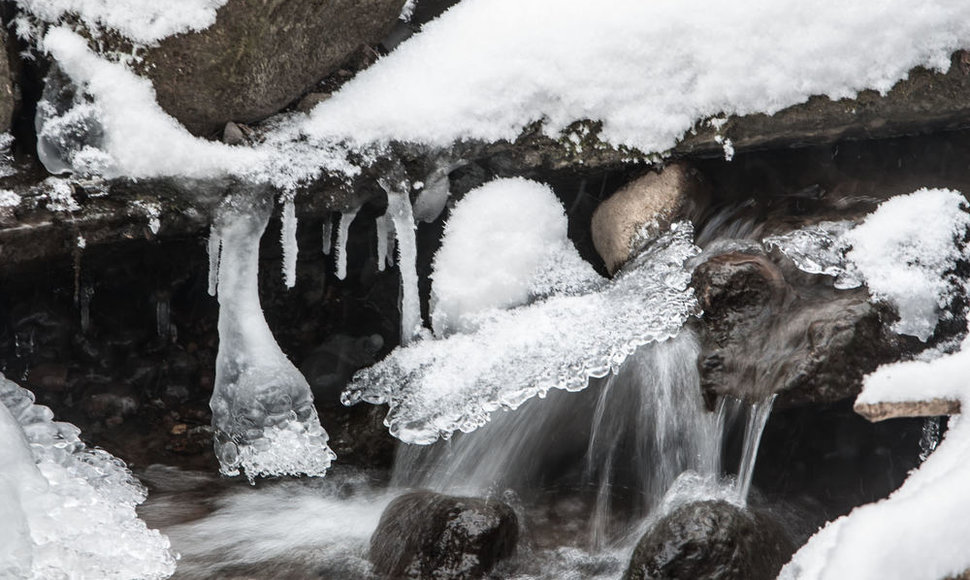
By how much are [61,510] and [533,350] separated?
5.55ft

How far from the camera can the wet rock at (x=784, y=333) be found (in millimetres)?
2900

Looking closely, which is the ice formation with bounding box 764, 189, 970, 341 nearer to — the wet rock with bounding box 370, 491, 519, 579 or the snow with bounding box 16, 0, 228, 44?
the wet rock with bounding box 370, 491, 519, 579

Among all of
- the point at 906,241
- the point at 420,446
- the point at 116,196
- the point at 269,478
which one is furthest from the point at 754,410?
the point at 116,196

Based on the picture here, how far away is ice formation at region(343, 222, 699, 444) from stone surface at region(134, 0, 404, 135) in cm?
118

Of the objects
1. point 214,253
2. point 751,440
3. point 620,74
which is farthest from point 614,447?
point 214,253

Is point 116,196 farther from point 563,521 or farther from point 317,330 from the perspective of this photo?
point 563,521

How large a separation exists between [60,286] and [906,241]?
347 cm

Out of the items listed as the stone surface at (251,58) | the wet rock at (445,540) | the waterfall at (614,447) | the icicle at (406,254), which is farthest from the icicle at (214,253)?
the wet rock at (445,540)

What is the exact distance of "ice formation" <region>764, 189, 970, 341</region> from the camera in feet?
9.80

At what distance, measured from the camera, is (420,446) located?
3.42 m

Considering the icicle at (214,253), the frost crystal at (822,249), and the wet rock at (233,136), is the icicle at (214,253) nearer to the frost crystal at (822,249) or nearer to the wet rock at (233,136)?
the wet rock at (233,136)

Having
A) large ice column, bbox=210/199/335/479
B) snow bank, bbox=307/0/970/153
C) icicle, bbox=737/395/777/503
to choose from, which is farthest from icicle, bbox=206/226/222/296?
icicle, bbox=737/395/777/503

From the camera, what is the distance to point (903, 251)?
10.1 ft

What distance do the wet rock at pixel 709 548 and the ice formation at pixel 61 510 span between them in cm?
167
